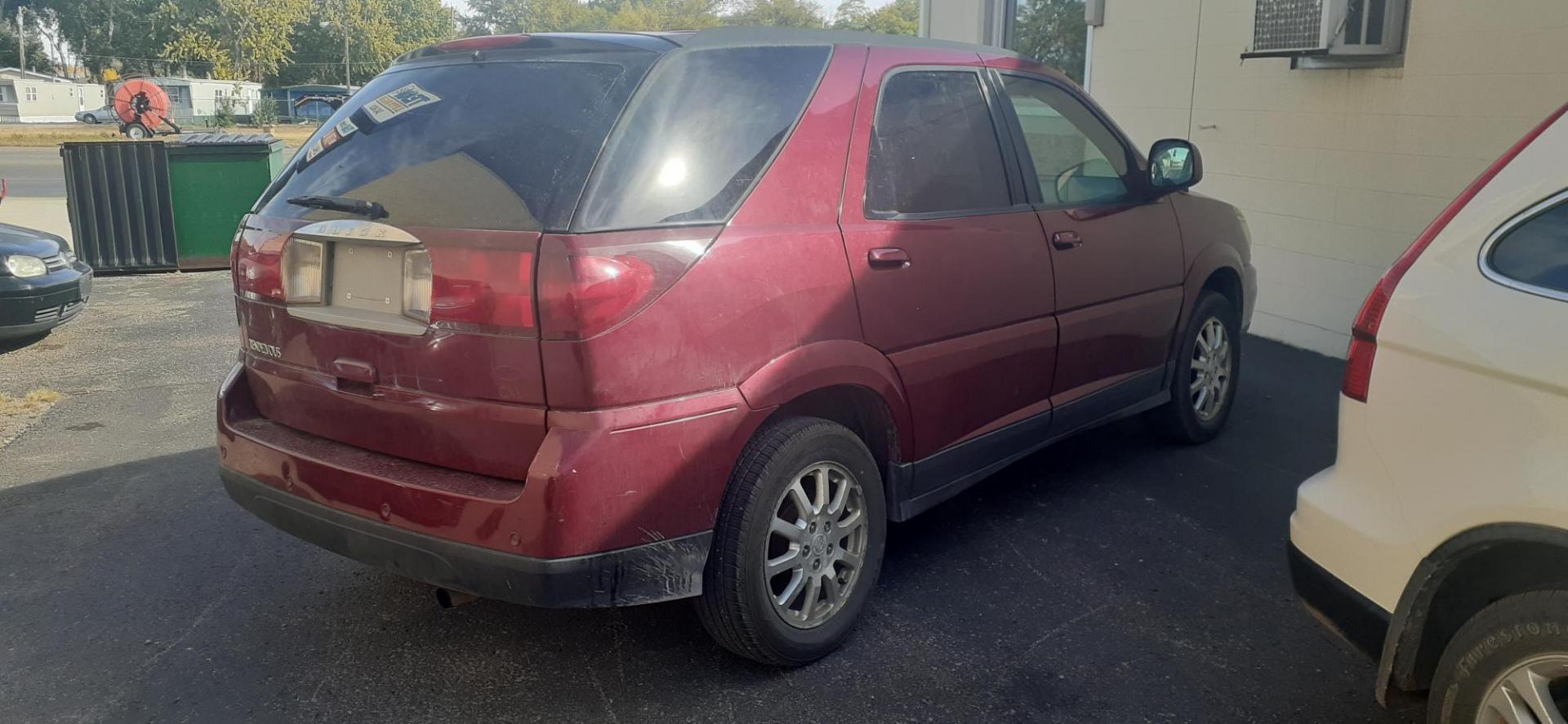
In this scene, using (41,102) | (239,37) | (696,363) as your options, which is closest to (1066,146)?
(696,363)

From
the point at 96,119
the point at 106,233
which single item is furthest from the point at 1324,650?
the point at 96,119

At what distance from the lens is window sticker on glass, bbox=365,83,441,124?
330cm

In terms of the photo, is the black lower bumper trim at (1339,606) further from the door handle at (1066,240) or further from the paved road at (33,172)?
the paved road at (33,172)

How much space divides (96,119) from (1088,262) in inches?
2314

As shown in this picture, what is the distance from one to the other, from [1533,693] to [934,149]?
2305 mm

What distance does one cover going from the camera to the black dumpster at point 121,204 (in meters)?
10.4

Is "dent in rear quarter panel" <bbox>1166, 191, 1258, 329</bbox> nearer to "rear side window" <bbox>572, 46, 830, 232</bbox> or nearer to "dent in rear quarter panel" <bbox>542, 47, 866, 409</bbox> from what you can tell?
"dent in rear quarter panel" <bbox>542, 47, 866, 409</bbox>

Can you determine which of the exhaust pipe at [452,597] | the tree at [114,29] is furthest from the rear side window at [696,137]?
the tree at [114,29]

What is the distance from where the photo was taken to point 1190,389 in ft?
17.4

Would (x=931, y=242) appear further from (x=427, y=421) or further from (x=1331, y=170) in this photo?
(x=1331, y=170)

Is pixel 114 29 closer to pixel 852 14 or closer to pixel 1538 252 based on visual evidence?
pixel 852 14

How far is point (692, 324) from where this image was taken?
297 cm

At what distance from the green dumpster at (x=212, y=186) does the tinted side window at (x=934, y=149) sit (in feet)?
27.5

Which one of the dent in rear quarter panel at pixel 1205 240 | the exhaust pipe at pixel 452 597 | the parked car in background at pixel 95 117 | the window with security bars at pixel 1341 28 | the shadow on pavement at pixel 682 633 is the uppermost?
the window with security bars at pixel 1341 28
